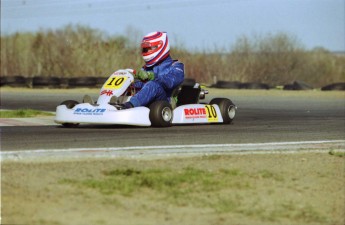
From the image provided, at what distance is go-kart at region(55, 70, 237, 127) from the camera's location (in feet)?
45.0

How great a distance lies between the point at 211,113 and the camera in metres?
15.3

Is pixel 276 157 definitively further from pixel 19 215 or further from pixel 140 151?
pixel 19 215

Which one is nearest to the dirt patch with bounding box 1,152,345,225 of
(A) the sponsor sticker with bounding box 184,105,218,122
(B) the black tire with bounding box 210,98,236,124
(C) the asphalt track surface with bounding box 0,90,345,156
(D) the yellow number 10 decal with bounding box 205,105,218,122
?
(C) the asphalt track surface with bounding box 0,90,345,156

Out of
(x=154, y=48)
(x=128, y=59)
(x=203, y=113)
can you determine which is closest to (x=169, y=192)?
(x=154, y=48)

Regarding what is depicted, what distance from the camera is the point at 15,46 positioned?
52.8 metres

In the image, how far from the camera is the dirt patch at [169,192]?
7.35 m

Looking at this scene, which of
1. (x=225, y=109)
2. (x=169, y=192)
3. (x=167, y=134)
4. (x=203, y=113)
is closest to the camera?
(x=169, y=192)

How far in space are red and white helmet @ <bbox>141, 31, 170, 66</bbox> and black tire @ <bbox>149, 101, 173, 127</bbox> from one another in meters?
1.00

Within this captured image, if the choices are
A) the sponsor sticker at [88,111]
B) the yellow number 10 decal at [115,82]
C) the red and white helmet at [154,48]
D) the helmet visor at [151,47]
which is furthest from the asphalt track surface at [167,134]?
the helmet visor at [151,47]

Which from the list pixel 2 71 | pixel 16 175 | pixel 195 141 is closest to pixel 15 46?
pixel 2 71

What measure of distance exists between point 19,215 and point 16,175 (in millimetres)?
1133

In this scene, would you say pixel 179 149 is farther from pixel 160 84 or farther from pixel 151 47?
pixel 151 47

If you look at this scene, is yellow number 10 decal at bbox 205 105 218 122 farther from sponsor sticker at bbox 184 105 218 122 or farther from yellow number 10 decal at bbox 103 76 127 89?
yellow number 10 decal at bbox 103 76 127 89

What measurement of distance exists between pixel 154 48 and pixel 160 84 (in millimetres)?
720
